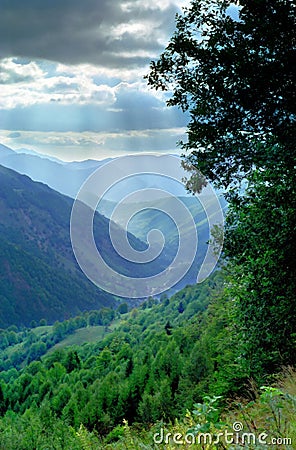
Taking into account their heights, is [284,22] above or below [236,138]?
above

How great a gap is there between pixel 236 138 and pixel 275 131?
94 centimetres

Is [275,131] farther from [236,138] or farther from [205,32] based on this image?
[205,32]

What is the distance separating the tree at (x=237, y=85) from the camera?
1016 cm

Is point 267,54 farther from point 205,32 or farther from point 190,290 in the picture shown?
point 190,290

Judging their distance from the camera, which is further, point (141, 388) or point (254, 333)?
point (141, 388)

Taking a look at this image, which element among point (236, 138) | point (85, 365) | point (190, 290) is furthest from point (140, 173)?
point (190, 290)

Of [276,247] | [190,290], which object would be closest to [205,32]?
[276,247]

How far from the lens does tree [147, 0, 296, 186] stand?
400 inches

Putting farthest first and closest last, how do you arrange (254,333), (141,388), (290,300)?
(141,388), (254,333), (290,300)

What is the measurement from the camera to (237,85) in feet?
34.5

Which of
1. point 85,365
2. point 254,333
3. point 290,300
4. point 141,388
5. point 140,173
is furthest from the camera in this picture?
point 85,365

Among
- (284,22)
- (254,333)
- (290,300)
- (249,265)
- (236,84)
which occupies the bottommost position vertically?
(254,333)

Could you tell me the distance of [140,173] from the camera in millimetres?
17578

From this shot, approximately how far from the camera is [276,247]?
10.6 m
